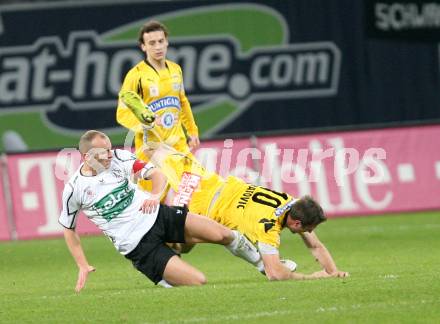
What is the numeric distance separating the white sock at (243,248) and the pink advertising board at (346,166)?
6.54 metres

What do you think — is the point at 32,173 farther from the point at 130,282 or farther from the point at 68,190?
the point at 68,190

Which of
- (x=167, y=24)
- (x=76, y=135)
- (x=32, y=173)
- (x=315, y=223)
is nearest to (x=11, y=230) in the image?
(x=32, y=173)

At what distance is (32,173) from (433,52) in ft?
27.1

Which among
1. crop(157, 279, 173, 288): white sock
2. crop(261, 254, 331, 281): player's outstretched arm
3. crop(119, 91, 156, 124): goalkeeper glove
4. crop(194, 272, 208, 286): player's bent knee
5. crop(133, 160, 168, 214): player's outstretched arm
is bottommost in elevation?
crop(157, 279, 173, 288): white sock

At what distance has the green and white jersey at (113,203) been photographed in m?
10.2

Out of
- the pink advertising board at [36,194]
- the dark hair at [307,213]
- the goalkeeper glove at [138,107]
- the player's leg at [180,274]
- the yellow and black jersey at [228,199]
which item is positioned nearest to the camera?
the dark hair at [307,213]

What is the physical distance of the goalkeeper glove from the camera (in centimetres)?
1159

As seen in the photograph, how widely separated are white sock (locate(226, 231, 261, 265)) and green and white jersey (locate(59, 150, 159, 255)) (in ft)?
2.44

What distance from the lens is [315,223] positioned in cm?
1022

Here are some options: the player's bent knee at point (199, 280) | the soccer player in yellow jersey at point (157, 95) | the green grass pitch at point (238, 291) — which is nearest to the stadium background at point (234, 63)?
the green grass pitch at point (238, 291)

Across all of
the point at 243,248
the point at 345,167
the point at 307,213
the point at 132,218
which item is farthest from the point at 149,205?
the point at 345,167

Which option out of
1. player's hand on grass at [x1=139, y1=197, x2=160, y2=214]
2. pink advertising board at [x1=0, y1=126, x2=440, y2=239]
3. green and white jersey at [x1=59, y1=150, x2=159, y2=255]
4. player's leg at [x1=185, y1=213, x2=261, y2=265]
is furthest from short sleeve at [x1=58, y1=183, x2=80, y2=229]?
pink advertising board at [x1=0, y1=126, x2=440, y2=239]

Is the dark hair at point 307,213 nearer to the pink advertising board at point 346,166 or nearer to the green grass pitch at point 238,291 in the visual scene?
the green grass pitch at point 238,291

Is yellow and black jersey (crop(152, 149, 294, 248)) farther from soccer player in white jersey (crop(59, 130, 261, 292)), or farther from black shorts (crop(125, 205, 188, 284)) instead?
black shorts (crop(125, 205, 188, 284))
